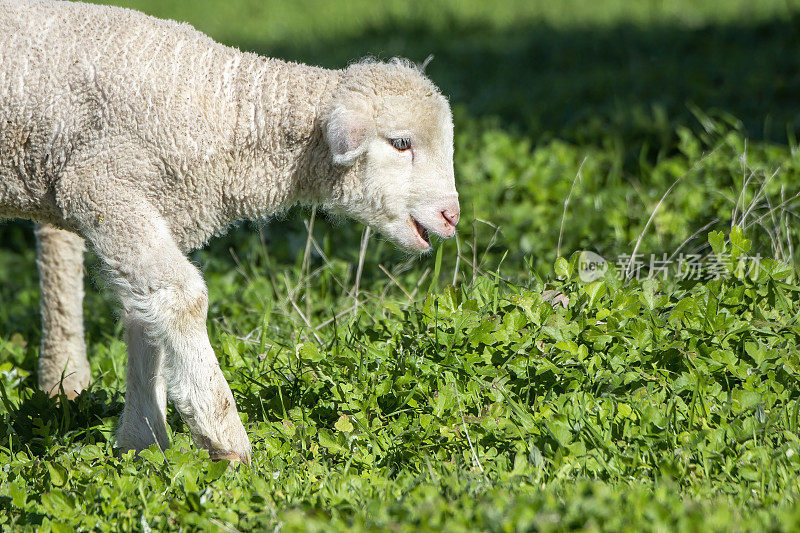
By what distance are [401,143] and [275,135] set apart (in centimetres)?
45

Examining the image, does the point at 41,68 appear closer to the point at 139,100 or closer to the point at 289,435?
the point at 139,100

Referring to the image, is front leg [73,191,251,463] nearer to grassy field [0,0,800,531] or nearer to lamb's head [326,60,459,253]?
grassy field [0,0,800,531]

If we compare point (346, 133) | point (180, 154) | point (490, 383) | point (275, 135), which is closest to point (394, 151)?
point (346, 133)

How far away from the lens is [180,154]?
3156 millimetres

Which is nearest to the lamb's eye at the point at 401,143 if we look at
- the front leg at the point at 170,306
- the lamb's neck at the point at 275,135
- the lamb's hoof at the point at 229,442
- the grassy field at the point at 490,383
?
the lamb's neck at the point at 275,135

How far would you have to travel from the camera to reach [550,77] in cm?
816

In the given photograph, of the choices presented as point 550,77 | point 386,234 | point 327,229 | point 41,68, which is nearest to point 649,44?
point 550,77

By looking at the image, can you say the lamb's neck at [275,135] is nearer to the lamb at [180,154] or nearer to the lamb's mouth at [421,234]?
the lamb at [180,154]

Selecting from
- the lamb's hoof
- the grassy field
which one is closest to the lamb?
the lamb's hoof

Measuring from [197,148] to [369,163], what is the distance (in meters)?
0.59

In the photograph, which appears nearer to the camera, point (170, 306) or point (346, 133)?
point (170, 306)

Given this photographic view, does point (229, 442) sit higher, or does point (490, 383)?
point (490, 383)

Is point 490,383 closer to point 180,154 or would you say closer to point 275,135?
point 275,135

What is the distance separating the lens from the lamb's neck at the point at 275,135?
3260 mm
